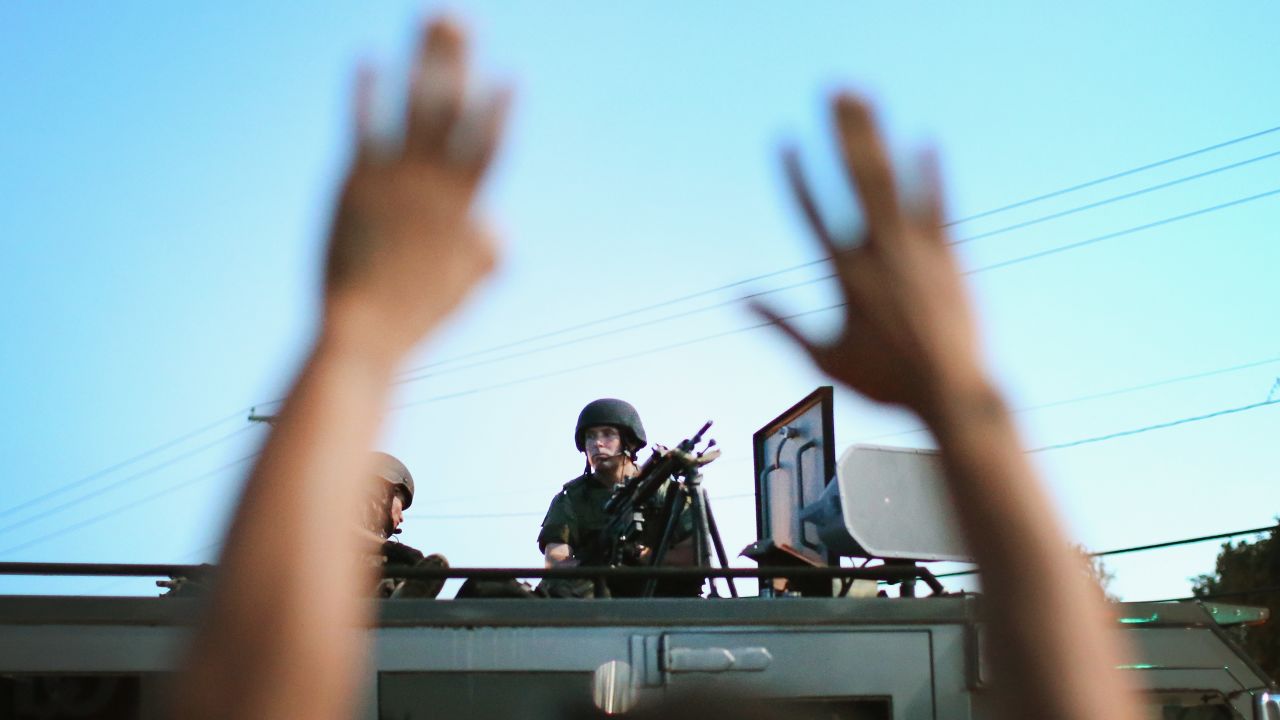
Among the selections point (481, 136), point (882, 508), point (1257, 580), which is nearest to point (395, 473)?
point (882, 508)

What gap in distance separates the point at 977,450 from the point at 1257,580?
1459 inches

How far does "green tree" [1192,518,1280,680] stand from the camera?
32.0 metres

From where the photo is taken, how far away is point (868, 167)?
3.71 ft

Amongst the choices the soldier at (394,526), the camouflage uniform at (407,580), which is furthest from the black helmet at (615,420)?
the camouflage uniform at (407,580)

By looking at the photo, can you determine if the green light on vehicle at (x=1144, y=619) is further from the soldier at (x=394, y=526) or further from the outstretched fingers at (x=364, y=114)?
the outstretched fingers at (x=364, y=114)

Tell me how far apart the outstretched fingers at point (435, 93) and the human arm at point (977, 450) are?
1.06 ft

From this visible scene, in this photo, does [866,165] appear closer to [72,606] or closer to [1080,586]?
[1080,586]

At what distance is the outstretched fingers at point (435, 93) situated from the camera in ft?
3.29

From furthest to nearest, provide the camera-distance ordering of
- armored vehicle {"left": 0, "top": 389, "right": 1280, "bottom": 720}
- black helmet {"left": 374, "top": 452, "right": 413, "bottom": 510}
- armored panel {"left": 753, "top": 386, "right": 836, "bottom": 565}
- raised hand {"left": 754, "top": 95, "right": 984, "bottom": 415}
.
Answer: black helmet {"left": 374, "top": 452, "right": 413, "bottom": 510}
armored panel {"left": 753, "top": 386, "right": 836, "bottom": 565}
armored vehicle {"left": 0, "top": 389, "right": 1280, "bottom": 720}
raised hand {"left": 754, "top": 95, "right": 984, "bottom": 415}

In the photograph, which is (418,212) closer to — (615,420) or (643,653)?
(643,653)

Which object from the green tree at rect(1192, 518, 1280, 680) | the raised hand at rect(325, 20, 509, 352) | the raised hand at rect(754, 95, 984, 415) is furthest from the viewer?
the green tree at rect(1192, 518, 1280, 680)

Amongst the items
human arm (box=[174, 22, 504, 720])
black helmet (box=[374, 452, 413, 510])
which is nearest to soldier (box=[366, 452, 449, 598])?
black helmet (box=[374, 452, 413, 510])

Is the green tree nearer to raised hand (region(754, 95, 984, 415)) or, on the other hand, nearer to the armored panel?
the armored panel

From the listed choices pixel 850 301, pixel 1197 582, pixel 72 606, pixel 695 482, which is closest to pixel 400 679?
pixel 72 606
